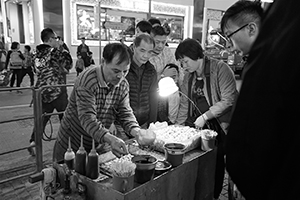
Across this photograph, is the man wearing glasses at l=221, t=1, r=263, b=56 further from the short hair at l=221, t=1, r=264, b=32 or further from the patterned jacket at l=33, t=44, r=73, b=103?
the patterned jacket at l=33, t=44, r=73, b=103

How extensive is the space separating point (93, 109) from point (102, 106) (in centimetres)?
15

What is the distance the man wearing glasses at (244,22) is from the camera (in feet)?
6.55

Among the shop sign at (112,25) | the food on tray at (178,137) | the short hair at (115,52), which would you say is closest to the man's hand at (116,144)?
the food on tray at (178,137)

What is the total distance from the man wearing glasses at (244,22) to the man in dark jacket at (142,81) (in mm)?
828

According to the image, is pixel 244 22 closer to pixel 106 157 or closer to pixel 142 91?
pixel 142 91

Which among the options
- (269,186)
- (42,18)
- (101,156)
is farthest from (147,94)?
(42,18)

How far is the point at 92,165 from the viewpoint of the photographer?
1.64 meters

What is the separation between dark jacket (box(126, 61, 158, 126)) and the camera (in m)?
2.76

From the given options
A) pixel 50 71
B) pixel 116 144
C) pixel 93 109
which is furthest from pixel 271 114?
pixel 50 71

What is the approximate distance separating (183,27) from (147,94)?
14.0m

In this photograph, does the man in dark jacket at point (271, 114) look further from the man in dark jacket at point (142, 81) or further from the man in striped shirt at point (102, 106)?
the man in dark jacket at point (142, 81)

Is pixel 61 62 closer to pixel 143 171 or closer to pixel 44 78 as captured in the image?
pixel 44 78

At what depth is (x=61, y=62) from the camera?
4.02 m

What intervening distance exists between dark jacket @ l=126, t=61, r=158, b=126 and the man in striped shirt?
517 mm
